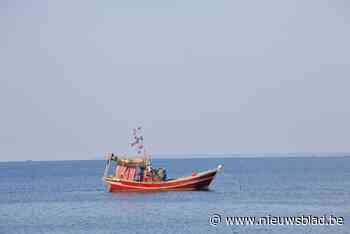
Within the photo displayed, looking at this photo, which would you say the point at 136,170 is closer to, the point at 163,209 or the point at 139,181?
the point at 139,181

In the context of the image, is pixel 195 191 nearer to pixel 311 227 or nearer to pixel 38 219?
pixel 38 219

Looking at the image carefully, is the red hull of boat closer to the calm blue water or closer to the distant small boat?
the distant small boat

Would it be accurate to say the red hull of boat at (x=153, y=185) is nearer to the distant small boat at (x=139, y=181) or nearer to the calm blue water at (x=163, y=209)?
the distant small boat at (x=139, y=181)

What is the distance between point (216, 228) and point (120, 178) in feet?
103

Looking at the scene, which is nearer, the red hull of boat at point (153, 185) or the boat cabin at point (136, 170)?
the boat cabin at point (136, 170)

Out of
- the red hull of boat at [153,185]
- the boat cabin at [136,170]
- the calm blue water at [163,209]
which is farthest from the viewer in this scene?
the red hull of boat at [153,185]

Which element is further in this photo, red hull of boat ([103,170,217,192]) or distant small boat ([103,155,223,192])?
red hull of boat ([103,170,217,192])

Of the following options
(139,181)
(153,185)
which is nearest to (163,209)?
(153,185)

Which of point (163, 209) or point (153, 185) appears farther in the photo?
point (153, 185)

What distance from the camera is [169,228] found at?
62.8 meters

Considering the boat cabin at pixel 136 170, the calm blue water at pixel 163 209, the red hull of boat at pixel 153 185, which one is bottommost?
the calm blue water at pixel 163 209

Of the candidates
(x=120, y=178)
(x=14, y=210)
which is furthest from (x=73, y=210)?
(x=120, y=178)

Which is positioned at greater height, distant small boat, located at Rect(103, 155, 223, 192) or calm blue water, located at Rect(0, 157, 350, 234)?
distant small boat, located at Rect(103, 155, 223, 192)

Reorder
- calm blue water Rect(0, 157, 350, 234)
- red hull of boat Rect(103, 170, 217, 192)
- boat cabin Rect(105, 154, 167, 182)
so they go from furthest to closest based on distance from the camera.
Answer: red hull of boat Rect(103, 170, 217, 192)
boat cabin Rect(105, 154, 167, 182)
calm blue water Rect(0, 157, 350, 234)
